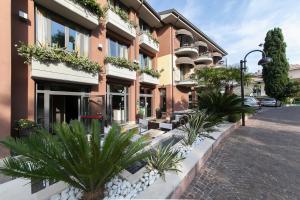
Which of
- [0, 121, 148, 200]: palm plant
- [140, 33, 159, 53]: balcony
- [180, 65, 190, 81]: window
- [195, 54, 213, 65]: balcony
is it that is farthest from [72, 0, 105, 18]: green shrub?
[195, 54, 213, 65]: balcony

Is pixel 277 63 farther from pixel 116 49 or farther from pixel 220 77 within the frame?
pixel 116 49

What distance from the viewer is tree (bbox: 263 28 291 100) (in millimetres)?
34875

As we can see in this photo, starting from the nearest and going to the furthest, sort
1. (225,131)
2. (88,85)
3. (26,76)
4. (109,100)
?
1. (26,76)
2. (225,131)
3. (88,85)
4. (109,100)

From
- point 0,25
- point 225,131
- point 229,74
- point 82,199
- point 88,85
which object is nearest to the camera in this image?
point 82,199

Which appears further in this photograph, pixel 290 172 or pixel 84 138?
pixel 290 172

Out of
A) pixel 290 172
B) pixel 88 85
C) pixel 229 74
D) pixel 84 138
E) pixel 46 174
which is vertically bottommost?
pixel 290 172

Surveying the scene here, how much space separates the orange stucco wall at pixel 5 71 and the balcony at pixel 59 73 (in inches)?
53.9

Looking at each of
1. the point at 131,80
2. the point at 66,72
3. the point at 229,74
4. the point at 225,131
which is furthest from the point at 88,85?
the point at 229,74

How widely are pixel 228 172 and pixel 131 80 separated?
1163 cm

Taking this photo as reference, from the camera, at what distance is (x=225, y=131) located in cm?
884

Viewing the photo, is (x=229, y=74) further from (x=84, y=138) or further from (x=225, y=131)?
(x=84, y=138)

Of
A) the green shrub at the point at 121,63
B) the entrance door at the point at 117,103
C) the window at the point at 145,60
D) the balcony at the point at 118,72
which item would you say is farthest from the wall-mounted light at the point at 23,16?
the window at the point at 145,60

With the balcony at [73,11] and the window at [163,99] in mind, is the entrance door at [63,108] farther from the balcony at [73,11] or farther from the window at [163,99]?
the window at [163,99]

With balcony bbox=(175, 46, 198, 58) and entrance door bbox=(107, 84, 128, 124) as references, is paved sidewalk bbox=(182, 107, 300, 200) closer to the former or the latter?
entrance door bbox=(107, 84, 128, 124)
